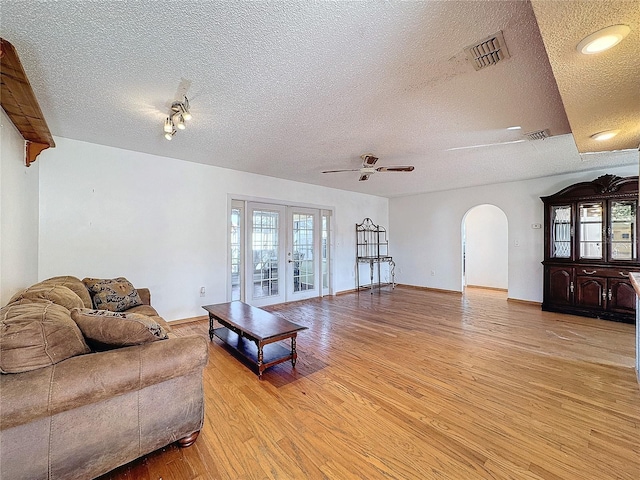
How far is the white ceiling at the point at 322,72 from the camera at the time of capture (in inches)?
56.9

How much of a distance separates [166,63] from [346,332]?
3.39 metres

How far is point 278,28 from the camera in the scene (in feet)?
5.18

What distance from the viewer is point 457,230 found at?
643cm

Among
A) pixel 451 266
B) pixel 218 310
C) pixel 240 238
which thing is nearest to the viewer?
pixel 218 310

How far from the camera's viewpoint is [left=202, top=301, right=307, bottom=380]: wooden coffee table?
2.55 metres

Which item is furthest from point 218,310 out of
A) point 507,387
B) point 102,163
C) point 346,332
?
point 507,387

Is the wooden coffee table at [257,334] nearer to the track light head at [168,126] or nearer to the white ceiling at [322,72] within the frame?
the track light head at [168,126]

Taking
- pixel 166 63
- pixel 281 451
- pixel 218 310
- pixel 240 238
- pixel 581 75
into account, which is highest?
pixel 166 63

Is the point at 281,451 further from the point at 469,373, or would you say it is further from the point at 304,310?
the point at 304,310

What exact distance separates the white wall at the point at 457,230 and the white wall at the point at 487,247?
2.53 feet

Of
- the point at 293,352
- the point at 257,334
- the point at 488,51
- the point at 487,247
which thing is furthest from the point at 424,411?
the point at 487,247

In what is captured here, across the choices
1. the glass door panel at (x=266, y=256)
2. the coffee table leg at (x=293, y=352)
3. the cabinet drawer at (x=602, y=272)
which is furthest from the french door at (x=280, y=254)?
the cabinet drawer at (x=602, y=272)

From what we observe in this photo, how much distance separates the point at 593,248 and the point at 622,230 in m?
0.43

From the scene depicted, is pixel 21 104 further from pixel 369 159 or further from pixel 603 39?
pixel 603 39
